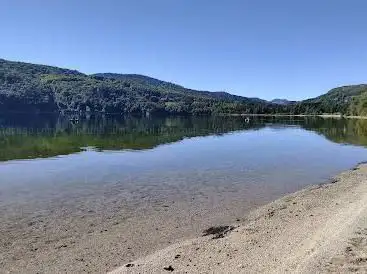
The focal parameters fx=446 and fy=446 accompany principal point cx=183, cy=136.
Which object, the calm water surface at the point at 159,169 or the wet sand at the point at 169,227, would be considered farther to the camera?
the calm water surface at the point at 159,169

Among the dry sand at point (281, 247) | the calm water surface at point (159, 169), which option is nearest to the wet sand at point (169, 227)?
the dry sand at point (281, 247)

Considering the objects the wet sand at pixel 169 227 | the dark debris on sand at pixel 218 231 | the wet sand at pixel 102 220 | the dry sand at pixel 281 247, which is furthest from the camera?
the dark debris on sand at pixel 218 231

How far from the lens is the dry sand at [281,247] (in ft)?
50.3

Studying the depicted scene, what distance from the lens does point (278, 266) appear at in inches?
600

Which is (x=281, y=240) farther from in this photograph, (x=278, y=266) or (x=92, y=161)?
(x=92, y=161)

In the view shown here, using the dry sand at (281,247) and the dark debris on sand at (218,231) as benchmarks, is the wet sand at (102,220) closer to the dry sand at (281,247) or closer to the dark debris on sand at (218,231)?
the dark debris on sand at (218,231)

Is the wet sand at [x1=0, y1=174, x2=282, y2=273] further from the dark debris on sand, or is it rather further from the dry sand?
the dry sand

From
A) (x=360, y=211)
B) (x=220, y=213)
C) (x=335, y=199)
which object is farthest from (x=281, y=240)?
(x=335, y=199)

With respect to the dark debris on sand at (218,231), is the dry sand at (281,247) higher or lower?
higher

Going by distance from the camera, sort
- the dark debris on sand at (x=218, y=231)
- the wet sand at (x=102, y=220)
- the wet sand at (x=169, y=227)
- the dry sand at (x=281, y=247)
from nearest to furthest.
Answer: the dry sand at (x=281, y=247) → the wet sand at (x=169, y=227) → the wet sand at (x=102, y=220) → the dark debris on sand at (x=218, y=231)

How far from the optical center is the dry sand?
50.3 ft

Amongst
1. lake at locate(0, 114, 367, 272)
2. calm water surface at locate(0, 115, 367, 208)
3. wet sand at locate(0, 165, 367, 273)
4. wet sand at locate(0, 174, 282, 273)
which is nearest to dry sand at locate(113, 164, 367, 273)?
wet sand at locate(0, 165, 367, 273)

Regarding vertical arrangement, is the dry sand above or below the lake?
above

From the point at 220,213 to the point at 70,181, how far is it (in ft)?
53.2
